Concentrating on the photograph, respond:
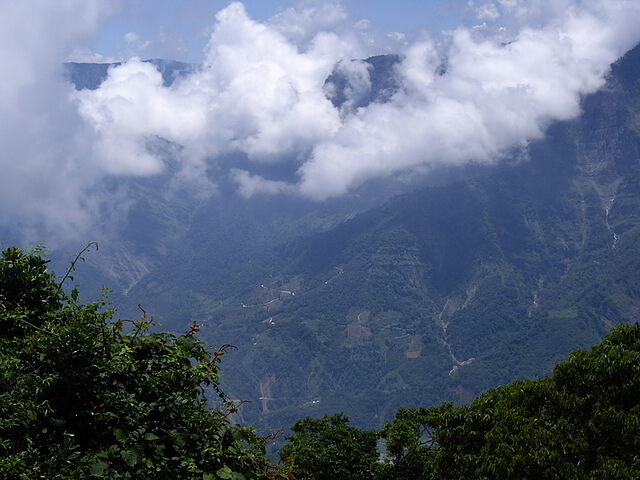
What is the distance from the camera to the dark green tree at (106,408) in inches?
282

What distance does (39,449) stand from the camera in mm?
7395

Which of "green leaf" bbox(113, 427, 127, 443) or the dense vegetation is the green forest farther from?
the dense vegetation

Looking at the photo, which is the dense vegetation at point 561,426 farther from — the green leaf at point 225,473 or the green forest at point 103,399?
the green leaf at point 225,473

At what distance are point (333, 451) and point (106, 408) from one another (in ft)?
71.5

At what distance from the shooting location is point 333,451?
2747cm

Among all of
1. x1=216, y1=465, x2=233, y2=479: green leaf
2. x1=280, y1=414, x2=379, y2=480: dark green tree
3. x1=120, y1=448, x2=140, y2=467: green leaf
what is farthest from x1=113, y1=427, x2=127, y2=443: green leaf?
x1=280, y1=414, x2=379, y2=480: dark green tree

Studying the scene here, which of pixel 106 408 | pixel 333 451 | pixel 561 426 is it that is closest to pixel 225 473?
pixel 106 408

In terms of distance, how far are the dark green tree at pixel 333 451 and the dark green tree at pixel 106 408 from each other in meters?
17.0

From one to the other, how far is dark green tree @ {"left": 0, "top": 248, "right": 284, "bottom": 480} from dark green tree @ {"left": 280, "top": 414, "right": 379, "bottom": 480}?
55.6 ft

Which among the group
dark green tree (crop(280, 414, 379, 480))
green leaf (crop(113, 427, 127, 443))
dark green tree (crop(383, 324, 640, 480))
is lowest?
dark green tree (crop(383, 324, 640, 480))

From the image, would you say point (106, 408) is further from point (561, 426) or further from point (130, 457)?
point (561, 426)

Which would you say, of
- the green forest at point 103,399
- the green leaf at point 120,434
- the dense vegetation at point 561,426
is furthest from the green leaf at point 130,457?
the dense vegetation at point 561,426

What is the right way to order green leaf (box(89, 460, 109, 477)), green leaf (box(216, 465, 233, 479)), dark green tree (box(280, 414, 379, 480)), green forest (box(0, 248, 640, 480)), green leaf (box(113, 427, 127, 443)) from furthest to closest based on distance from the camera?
dark green tree (box(280, 414, 379, 480))
green leaf (box(216, 465, 233, 479))
green leaf (box(113, 427, 127, 443))
green forest (box(0, 248, 640, 480))
green leaf (box(89, 460, 109, 477))

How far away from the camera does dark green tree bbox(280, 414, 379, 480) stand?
26.2 metres
